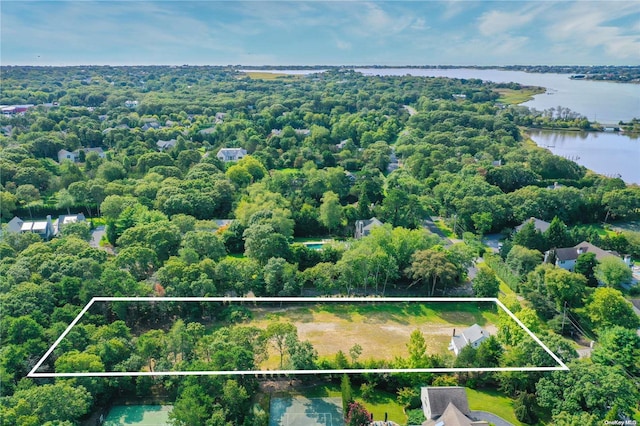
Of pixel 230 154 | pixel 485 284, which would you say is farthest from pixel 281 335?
pixel 230 154

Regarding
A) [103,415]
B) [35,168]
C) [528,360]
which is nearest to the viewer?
[103,415]

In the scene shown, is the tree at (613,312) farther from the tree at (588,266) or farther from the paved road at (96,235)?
the paved road at (96,235)

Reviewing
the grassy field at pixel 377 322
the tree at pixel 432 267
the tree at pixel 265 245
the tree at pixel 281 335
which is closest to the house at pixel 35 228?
the tree at pixel 265 245

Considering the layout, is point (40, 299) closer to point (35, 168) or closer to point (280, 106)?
point (35, 168)

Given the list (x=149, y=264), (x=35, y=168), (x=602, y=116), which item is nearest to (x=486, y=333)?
(x=149, y=264)

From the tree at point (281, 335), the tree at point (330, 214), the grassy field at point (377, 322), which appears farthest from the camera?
the tree at point (330, 214)
